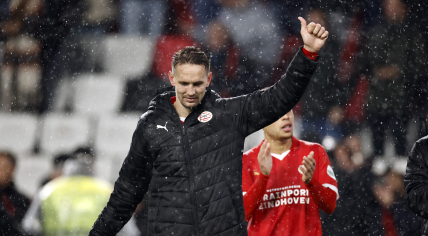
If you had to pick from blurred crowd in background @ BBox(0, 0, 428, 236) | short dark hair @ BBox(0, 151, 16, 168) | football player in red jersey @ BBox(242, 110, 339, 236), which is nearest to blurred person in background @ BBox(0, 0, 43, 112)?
blurred crowd in background @ BBox(0, 0, 428, 236)

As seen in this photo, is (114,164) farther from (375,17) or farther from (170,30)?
(375,17)

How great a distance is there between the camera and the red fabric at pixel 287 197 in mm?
2809

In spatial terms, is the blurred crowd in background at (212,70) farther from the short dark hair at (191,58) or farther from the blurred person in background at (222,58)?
the short dark hair at (191,58)

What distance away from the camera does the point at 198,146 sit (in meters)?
2.12

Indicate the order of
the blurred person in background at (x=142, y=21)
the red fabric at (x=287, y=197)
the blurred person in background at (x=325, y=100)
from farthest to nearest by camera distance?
the blurred person in background at (x=142, y=21), the blurred person in background at (x=325, y=100), the red fabric at (x=287, y=197)

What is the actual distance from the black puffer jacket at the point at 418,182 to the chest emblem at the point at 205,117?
115cm

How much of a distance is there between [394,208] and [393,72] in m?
1.75

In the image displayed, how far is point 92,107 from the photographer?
6.08 m

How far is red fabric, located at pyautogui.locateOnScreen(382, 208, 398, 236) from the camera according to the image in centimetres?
553

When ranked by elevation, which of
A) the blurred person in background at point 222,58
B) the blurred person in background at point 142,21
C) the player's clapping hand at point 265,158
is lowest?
the player's clapping hand at point 265,158

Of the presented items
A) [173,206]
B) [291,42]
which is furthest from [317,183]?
Answer: [291,42]

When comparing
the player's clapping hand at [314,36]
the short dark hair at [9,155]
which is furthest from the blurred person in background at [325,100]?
the player's clapping hand at [314,36]

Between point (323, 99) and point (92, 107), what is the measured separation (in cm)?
290

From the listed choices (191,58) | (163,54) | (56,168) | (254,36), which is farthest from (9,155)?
(191,58)
